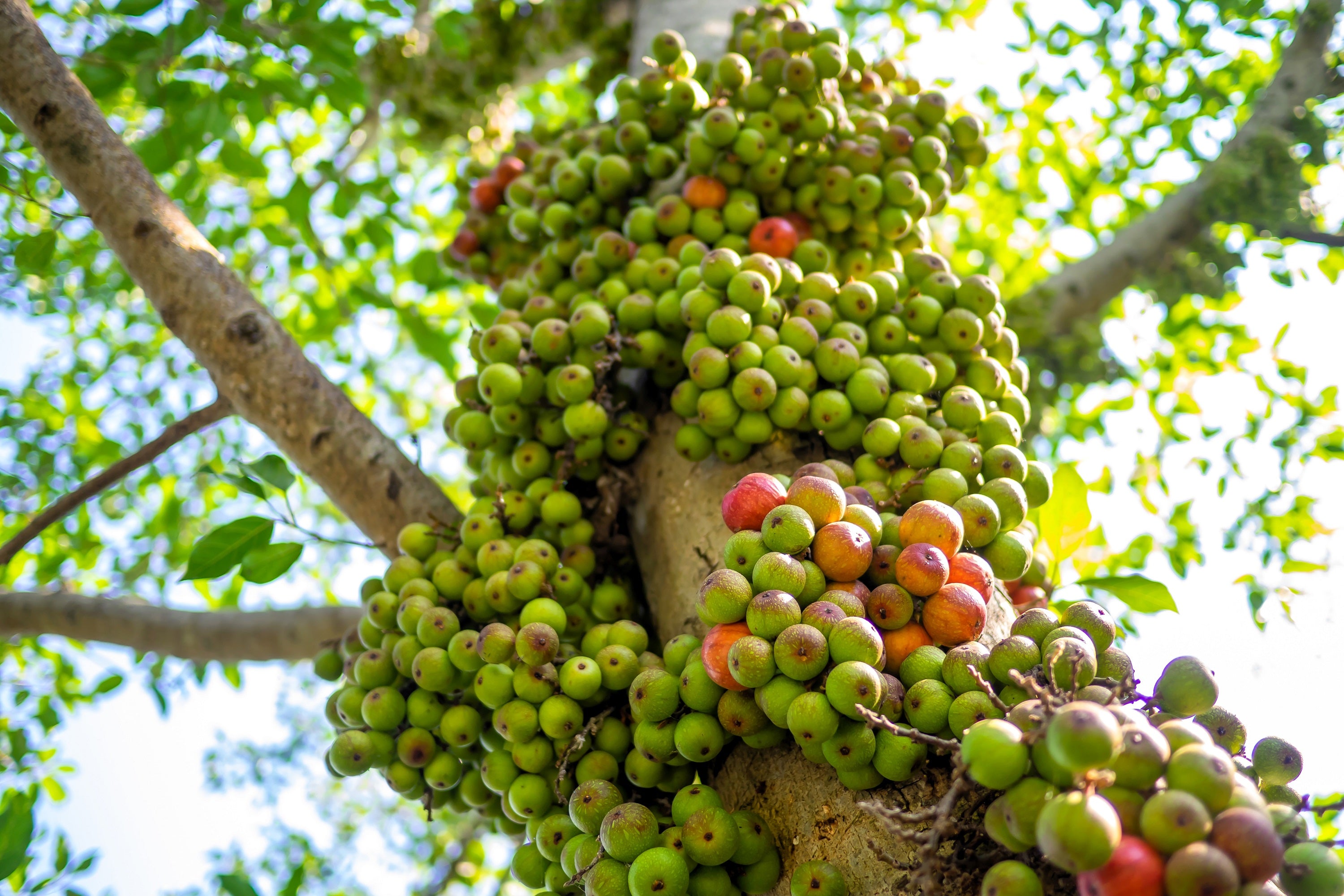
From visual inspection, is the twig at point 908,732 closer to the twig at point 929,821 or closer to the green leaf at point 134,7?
the twig at point 929,821

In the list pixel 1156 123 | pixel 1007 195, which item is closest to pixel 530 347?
pixel 1156 123

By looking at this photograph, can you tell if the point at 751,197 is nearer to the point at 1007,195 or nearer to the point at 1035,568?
the point at 1035,568

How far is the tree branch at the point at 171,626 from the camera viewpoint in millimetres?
3365

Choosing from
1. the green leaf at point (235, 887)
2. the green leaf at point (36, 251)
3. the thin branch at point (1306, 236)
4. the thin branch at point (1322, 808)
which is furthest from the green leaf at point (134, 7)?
the thin branch at point (1306, 236)

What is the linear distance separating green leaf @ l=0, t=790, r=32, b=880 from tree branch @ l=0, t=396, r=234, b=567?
35.9 inches

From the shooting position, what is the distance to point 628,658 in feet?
6.23

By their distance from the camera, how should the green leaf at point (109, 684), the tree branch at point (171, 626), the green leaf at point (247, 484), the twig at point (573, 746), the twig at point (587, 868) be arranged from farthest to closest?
the green leaf at point (109, 684)
the tree branch at point (171, 626)
the green leaf at point (247, 484)
the twig at point (573, 746)
the twig at point (587, 868)

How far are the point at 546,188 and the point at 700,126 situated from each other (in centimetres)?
63

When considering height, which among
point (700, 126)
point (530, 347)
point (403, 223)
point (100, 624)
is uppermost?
point (403, 223)

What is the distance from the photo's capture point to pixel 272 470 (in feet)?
8.74

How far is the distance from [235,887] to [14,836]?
2.42ft

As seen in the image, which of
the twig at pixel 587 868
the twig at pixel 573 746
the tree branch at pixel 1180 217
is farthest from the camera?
the tree branch at pixel 1180 217

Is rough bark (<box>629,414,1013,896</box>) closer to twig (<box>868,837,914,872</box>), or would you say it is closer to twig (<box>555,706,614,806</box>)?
twig (<box>868,837,914,872</box>)

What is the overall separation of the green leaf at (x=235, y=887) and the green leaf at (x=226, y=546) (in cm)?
102
